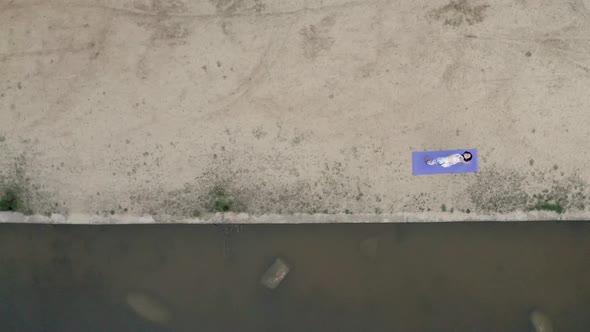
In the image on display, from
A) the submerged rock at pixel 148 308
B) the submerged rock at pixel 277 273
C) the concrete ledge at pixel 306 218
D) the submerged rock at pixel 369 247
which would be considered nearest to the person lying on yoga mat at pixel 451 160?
the concrete ledge at pixel 306 218

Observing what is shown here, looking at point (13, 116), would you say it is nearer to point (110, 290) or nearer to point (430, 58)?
point (110, 290)

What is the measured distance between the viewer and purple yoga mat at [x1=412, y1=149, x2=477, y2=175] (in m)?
4.63

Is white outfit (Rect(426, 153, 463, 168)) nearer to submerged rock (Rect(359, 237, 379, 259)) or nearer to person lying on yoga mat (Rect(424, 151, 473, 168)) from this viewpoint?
person lying on yoga mat (Rect(424, 151, 473, 168))

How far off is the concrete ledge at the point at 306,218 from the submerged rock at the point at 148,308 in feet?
2.57

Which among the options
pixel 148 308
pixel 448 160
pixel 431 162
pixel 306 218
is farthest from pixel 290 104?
pixel 148 308

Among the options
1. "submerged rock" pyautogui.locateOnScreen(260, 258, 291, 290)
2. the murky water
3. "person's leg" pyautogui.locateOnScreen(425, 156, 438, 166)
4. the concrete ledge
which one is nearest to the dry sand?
the concrete ledge

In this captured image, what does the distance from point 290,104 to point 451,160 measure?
1.63m

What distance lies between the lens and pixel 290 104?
463 centimetres

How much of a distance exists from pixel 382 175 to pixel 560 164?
1.70 metres

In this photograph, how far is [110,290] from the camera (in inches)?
191

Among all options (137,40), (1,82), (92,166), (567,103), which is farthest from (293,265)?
(1,82)

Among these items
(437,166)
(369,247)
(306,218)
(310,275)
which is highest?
(437,166)

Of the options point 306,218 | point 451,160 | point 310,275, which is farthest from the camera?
point 310,275

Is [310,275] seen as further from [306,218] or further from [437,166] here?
[437,166]
